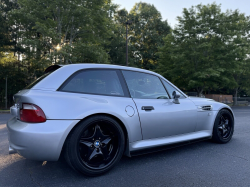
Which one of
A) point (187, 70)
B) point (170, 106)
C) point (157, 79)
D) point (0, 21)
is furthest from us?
point (0, 21)

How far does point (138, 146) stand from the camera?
289cm

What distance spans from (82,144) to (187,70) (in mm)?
19489

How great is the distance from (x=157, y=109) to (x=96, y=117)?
1029 millimetres

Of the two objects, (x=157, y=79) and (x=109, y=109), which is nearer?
(x=109, y=109)

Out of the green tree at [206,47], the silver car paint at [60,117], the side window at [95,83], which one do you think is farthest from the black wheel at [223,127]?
the green tree at [206,47]

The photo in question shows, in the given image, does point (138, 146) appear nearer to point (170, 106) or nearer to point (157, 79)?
point (170, 106)

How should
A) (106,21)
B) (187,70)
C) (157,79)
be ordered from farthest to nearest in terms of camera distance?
(187,70) < (106,21) < (157,79)

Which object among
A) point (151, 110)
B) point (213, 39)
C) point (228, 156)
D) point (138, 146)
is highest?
point (213, 39)

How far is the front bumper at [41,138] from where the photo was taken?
2.28 metres

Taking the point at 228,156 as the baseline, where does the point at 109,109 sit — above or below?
above

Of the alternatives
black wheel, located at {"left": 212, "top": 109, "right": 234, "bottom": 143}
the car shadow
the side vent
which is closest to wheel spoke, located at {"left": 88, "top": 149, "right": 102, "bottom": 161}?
the car shadow

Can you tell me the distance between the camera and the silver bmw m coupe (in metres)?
2.35

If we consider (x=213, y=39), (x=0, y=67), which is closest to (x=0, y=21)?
(x=0, y=67)

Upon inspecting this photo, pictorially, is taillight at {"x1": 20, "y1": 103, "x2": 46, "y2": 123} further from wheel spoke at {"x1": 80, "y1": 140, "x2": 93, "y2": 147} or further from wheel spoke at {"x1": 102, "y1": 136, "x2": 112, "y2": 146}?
wheel spoke at {"x1": 102, "y1": 136, "x2": 112, "y2": 146}
